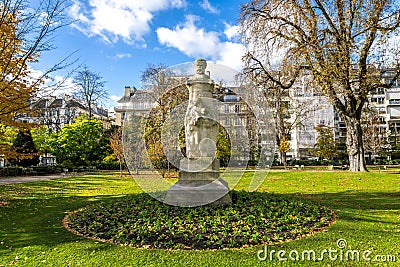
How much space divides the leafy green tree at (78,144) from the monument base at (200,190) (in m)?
30.1

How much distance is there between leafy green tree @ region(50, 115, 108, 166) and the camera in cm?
3588

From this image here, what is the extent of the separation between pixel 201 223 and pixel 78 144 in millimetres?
32443

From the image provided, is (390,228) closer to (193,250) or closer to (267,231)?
(267,231)

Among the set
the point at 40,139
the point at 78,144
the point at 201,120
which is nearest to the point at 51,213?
the point at 201,120

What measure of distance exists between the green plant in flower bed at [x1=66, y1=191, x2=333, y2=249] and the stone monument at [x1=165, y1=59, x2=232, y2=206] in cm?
34

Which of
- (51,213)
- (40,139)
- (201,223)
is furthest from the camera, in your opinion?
(40,139)

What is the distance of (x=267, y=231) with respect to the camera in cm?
653

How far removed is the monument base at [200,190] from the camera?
8.42 meters

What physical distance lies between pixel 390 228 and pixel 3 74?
11287 mm

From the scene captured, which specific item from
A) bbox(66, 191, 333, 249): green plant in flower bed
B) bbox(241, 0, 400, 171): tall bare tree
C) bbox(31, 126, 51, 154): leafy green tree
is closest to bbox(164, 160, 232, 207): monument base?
bbox(66, 191, 333, 249): green plant in flower bed

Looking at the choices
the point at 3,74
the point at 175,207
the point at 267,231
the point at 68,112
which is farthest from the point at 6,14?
the point at 68,112

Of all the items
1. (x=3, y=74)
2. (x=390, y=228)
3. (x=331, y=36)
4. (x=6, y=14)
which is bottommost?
(x=390, y=228)

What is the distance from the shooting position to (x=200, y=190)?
8.46 m

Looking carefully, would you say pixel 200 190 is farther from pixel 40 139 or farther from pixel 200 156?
pixel 40 139
